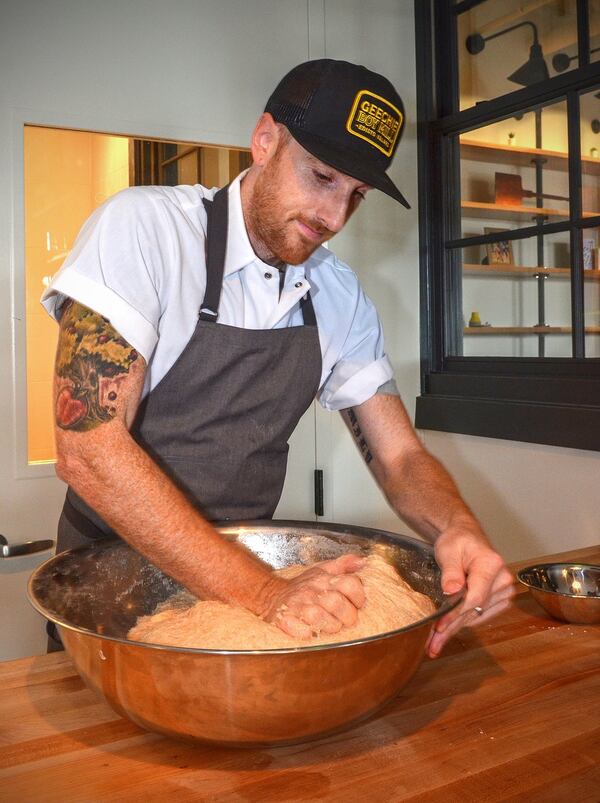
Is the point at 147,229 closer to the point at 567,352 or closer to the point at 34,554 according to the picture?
the point at 34,554

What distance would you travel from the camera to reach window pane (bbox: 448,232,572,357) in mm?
2602

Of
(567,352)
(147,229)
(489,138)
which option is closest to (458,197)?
(489,138)

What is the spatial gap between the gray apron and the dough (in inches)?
13.7

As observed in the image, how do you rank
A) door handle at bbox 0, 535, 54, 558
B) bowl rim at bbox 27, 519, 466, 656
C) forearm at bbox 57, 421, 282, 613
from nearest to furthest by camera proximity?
bowl rim at bbox 27, 519, 466, 656 → forearm at bbox 57, 421, 282, 613 → door handle at bbox 0, 535, 54, 558

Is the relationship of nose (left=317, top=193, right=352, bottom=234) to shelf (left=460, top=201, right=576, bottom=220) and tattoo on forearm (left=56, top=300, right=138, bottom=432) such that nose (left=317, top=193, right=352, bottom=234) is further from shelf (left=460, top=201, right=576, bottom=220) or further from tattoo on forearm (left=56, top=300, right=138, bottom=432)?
shelf (left=460, top=201, right=576, bottom=220)

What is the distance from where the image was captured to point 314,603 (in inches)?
33.7

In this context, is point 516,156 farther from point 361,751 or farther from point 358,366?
point 361,751

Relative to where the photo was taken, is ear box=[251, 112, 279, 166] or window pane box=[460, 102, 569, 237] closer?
ear box=[251, 112, 279, 166]

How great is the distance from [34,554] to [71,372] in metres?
1.39

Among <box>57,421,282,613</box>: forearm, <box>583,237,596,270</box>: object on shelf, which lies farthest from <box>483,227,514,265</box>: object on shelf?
<box>57,421,282,613</box>: forearm

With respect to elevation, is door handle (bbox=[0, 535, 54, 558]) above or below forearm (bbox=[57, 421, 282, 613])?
below

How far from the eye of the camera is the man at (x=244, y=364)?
0.98m

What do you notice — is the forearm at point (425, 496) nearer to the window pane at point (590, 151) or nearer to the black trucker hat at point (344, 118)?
the black trucker hat at point (344, 118)

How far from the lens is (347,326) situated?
5.10ft
